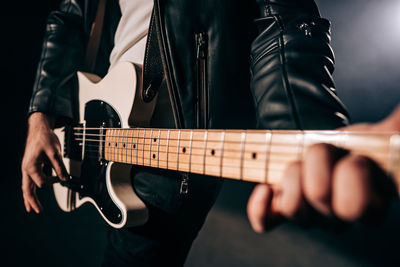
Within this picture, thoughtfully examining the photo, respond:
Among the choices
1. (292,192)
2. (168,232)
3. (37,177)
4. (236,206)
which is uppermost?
(292,192)

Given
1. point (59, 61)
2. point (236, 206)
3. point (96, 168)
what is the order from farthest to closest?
point (236, 206) → point (59, 61) → point (96, 168)

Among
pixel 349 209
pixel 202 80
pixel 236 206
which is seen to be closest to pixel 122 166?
pixel 202 80

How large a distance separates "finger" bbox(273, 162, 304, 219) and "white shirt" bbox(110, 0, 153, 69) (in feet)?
2.07

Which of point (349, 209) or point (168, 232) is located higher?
point (349, 209)

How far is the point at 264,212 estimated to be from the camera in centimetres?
23

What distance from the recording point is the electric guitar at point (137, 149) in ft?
0.74

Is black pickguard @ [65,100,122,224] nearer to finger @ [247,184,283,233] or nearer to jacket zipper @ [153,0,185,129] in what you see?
jacket zipper @ [153,0,185,129]

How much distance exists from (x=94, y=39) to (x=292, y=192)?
1069 millimetres

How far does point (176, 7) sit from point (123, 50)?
11.8 inches

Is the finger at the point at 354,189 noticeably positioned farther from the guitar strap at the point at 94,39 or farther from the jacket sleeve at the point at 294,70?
the guitar strap at the point at 94,39

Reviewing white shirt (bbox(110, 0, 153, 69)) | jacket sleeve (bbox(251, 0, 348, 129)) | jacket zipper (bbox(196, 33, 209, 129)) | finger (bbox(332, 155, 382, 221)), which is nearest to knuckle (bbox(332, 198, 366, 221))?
finger (bbox(332, 155, 382, 221))

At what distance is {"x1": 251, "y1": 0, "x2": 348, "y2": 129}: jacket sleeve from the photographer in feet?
1.18

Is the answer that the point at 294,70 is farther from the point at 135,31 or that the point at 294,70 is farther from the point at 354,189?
the point at 135,31

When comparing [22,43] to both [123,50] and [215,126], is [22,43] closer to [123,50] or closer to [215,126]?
[123,50]
